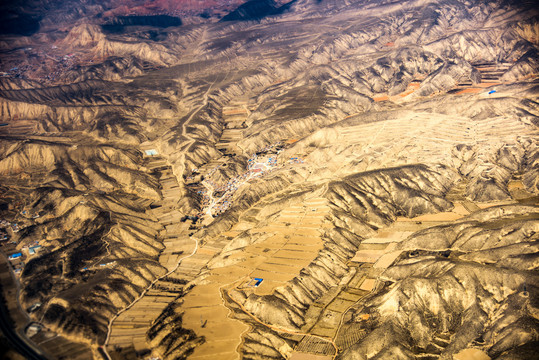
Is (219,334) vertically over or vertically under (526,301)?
under

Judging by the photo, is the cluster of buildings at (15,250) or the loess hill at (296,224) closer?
the loess hill at (296,224)

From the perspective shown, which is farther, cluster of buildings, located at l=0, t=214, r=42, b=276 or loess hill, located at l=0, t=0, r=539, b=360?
cluster of buildings, located at l=0, t=214, r=42, b=276

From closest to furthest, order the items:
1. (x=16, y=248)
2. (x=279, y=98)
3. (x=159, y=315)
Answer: (x=159, y=315) → (x=16, y=248) → (x=279, y=98)

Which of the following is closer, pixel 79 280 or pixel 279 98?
pixel 79 280

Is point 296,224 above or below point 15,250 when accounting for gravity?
below

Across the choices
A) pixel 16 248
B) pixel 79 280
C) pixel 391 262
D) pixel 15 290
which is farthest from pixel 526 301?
pixel 16 248

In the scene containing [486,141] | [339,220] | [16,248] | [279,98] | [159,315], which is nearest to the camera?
[159,315]

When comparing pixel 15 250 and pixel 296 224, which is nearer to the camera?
pixel 296 224

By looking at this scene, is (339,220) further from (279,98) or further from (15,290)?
(279,98)

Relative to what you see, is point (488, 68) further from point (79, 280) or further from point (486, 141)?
point (79, 280)
